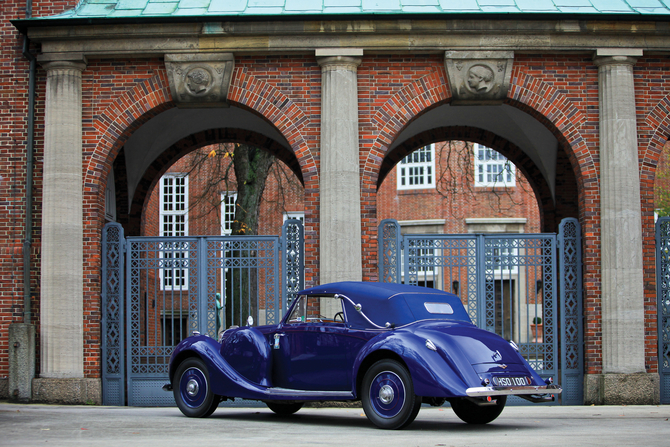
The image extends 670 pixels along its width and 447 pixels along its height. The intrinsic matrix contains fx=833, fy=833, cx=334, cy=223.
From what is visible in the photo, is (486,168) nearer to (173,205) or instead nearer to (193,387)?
(173,205)

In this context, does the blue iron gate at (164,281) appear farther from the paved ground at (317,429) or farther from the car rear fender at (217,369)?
the car rear fender at (217,369)

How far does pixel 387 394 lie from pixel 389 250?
4946 mm

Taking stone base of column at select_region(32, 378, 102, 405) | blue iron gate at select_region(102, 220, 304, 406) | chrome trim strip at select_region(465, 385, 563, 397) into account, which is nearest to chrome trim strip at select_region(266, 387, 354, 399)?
chrome trim strip at select_region(465, 385, 563, 397)

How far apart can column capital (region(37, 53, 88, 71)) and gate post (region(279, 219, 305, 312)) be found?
3940mm

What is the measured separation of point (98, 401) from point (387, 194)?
79.6 feet

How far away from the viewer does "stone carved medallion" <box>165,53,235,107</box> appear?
12.5 metres

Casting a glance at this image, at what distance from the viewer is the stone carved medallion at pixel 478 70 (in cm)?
1245

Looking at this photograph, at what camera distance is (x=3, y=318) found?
1251 centimetres

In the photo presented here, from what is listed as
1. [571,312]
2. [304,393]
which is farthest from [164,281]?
[571,312]

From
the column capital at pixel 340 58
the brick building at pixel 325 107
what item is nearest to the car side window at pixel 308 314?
the brick building at pixel 325 107

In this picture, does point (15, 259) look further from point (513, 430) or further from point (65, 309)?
point (513, 430)

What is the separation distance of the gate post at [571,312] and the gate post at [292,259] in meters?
3.91

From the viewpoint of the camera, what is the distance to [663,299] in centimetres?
1255

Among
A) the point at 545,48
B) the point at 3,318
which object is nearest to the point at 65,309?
the point at 3,318
